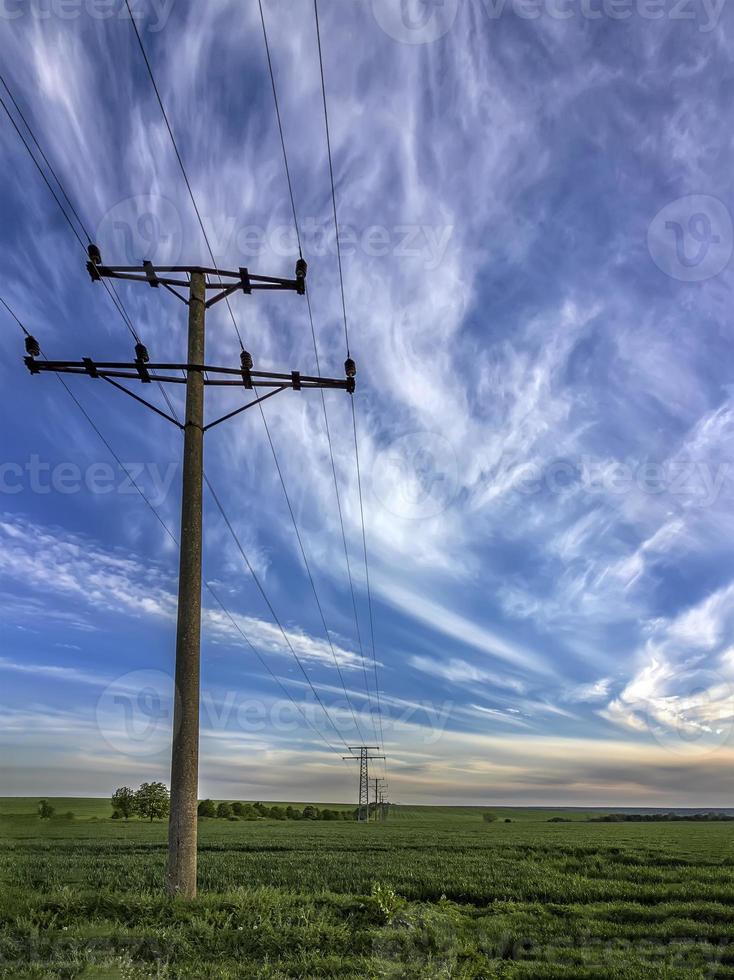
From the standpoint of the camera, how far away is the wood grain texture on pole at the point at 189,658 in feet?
36.7

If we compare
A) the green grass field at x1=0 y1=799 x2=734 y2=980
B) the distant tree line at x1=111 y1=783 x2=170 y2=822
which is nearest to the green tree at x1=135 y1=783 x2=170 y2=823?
the distant tree line at x1=111 y1=783 x2=170 y2=822

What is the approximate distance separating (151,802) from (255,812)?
79.4 ft

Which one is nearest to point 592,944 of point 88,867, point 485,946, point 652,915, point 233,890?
point 485,946

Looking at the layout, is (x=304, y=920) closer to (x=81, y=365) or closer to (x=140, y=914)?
(x=140, y=914)


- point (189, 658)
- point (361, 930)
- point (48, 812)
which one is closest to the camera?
point (361, 930)

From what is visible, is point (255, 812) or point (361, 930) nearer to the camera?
point (361, 930)

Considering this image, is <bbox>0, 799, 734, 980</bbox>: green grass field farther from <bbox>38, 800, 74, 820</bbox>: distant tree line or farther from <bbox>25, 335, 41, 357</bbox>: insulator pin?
<bbox>38, 800, 74, 820</bbox>: distant tree line

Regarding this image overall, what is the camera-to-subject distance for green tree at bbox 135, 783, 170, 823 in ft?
424

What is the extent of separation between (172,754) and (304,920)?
11.1 feet

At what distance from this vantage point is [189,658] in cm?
1179

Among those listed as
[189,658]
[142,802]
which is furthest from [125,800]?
[189,658]

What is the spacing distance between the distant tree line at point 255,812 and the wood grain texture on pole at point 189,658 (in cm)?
13149

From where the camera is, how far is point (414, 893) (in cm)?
2059

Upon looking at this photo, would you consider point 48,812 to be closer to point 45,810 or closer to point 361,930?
point 45,810
